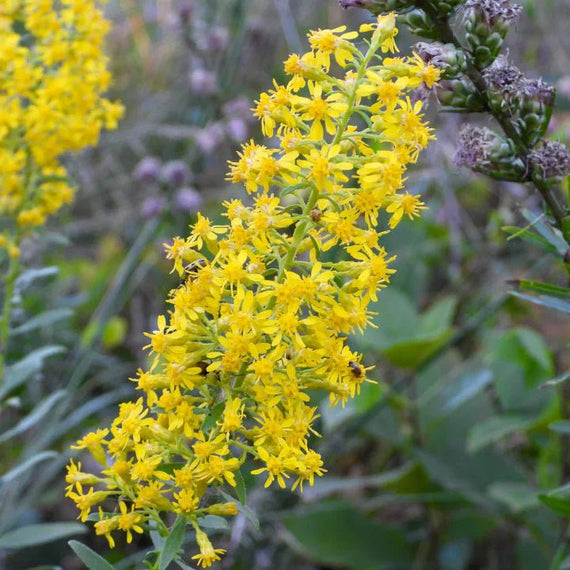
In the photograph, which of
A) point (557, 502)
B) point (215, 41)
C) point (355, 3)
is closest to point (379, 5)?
point (355, 3)

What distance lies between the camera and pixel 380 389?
2.37 m

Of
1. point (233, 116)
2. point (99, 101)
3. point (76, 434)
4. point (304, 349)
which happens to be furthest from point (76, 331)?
point (304, 349)

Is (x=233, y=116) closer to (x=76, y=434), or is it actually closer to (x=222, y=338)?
(x=76, y=434)

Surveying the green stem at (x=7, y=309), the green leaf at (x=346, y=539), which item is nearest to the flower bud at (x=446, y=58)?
the green stem at (x=7, y=309)

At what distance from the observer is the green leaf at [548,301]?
138cm

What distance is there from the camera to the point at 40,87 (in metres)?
2.01

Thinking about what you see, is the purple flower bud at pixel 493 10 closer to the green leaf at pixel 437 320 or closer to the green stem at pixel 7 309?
the green stem at pixel 7 309

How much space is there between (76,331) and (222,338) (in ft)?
8.43

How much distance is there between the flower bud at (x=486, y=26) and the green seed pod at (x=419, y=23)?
55mm

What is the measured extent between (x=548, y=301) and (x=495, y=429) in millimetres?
968

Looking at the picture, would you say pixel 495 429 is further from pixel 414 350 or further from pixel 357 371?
pixel 357 371

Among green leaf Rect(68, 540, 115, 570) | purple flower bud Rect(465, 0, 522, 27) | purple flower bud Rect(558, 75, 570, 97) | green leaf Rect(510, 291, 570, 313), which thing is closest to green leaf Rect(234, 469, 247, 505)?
green leaf Rect(68, 540, 115, 570)

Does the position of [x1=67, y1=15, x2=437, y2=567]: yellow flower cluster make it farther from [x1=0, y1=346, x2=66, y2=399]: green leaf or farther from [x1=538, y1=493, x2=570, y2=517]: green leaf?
[x1=0, y1=346, x2=66, y2=399]: green leaf

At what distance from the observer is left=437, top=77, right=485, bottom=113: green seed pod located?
1275 millimetres
